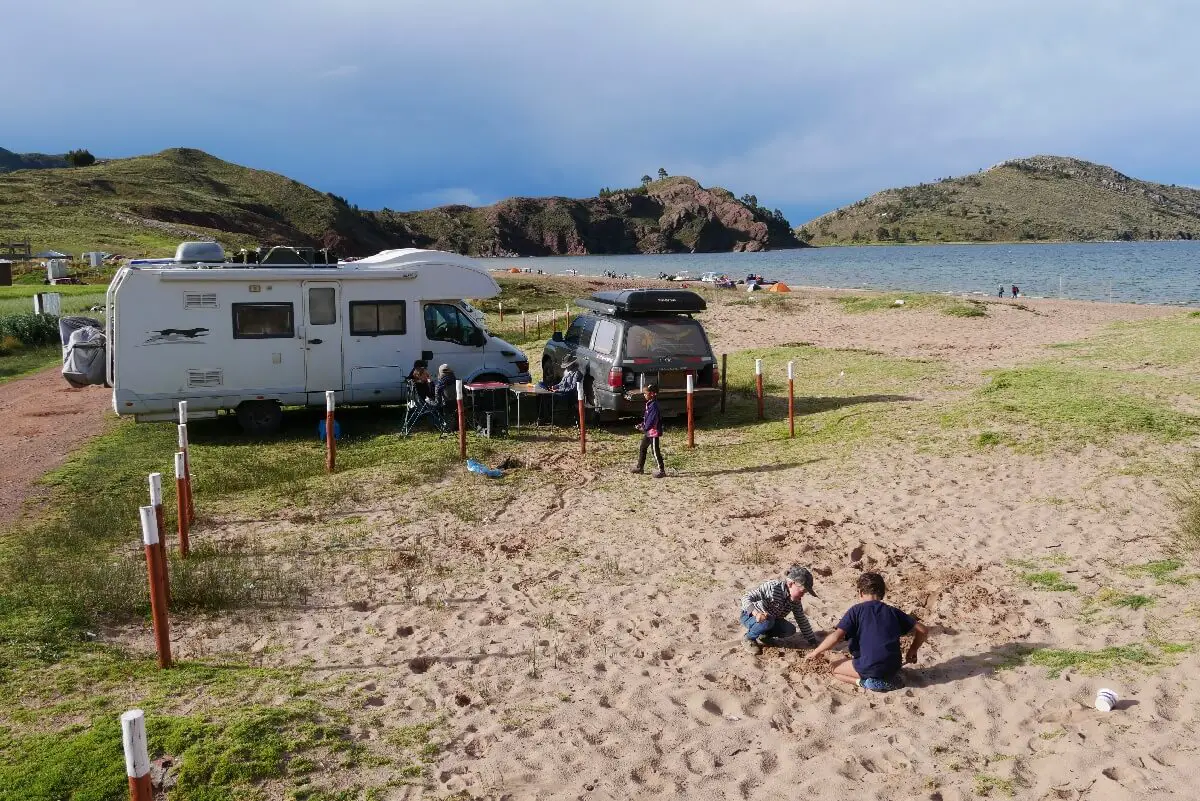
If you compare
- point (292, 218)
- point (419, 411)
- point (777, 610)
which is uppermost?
point (292, 218)

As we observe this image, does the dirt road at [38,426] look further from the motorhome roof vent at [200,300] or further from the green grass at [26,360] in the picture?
the motorhome roof vent at [200,300]

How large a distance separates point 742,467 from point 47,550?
789cm

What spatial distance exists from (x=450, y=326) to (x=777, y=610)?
32.8 ft

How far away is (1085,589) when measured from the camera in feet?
22.7

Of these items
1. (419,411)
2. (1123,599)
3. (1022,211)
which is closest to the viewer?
(1123,599)

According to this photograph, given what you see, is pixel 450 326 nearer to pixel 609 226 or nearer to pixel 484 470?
pixel 484 470

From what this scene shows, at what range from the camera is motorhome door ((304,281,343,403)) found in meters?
14.1

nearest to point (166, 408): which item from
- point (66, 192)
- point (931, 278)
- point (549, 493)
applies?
point (549, 493)

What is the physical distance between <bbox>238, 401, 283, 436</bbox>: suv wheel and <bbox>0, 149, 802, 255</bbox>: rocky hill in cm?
3810

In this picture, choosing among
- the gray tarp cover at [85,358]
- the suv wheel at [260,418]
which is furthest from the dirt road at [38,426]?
the suv wheel at [260,418]

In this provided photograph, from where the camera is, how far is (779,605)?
6.39 metres

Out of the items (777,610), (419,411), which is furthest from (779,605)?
(419,411)

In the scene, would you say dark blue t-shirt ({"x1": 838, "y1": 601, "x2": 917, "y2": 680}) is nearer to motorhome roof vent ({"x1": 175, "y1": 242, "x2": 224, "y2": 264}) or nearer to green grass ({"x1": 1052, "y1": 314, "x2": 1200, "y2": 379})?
motorhome roof vent ({"x1": 175, "y1": 242, "x2": 224, "y2": 264})

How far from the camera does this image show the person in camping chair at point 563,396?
14672 millimetres
